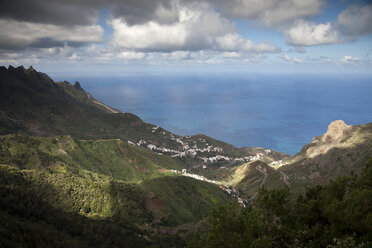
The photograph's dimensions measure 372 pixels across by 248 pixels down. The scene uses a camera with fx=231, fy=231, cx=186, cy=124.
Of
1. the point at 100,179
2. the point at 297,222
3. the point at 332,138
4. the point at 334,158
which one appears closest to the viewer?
the point at 297,222

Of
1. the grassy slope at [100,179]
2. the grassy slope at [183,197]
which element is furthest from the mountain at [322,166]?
the grassy slope at [100,179]

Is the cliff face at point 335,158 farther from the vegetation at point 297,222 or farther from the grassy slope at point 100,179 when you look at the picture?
the vegetation at point 297,222

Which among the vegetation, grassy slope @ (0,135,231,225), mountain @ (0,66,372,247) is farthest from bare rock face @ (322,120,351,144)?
the vegetation

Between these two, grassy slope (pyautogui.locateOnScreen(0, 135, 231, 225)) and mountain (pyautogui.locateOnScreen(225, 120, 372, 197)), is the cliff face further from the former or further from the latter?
grassy slope (pyautogui.locateOnScreen(0, 135, 231, 225))

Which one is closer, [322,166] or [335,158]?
[335,158]

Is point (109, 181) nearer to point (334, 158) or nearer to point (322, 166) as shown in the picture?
point (322, 166)

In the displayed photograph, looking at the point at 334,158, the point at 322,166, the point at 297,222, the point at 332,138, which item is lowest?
the point at 322,166

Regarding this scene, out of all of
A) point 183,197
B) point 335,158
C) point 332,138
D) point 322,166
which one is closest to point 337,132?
point 332,138

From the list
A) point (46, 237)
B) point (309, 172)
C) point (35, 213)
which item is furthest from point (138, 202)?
point (309, 172)
